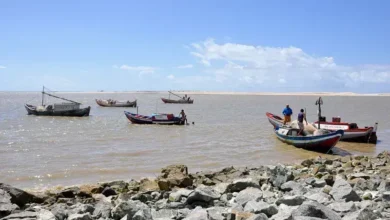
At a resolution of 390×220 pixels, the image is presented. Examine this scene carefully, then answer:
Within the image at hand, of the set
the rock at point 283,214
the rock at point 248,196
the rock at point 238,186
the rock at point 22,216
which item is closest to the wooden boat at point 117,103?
the rock at point 238,186

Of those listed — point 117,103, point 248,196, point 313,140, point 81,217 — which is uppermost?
point 117,103

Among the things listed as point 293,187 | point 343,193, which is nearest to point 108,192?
point 293,187

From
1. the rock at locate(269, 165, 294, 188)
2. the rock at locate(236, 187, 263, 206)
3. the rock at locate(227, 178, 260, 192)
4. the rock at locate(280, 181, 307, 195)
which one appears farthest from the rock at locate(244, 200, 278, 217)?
the rock at locate(269, 165, 294, 188)

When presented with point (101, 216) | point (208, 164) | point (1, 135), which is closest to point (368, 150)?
point (208, 164)

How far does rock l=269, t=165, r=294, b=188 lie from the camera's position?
9057 millimetres

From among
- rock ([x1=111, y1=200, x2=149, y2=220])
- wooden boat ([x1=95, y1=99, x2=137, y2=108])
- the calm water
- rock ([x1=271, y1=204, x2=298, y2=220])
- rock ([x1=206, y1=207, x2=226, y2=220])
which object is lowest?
the calm water

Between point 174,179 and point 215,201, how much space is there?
2586 millimetres

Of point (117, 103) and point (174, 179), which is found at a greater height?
point (117, 103)

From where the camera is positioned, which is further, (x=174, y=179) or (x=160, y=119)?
(x=160, y=119)

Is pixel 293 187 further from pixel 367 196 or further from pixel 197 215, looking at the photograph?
pixel 197 215

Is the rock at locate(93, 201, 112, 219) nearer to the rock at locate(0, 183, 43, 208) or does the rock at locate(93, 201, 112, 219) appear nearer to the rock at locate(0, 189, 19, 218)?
the rock at locate(0, 189, 19, 218)

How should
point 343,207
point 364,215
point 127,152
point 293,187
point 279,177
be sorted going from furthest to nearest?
point 127,152
point 279,177
point 293,187
point 343,207
point 364,215

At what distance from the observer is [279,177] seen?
9.21 m

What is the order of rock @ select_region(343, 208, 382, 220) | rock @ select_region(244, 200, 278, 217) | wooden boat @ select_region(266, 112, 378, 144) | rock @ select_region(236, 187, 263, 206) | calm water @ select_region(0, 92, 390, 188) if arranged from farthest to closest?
wooden boat @ select_region(266, 112, 378, 144), calm water @ select_region(0, 92, 390, 188), rock @ select_region(236, 187, 263, 206), rock @ select_region(244, 200, 278, 217), rock @ select_region(343, 208, 382, 220)
